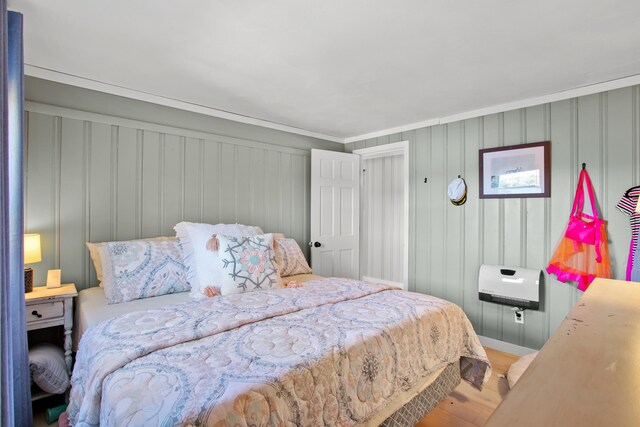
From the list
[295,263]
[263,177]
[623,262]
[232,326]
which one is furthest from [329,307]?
[623,262]

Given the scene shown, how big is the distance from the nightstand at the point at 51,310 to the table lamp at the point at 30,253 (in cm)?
7

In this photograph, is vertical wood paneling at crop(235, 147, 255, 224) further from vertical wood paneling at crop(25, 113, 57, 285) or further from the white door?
vertical wood paneling at crop(25, 113, 57, 285)

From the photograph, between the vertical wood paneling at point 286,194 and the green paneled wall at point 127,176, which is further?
the vertical wood paneling at point 286,194

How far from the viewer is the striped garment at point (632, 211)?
231 centimetres

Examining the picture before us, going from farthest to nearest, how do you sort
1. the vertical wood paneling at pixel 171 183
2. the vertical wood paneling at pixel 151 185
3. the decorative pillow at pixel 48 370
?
the vertical wood paneling at pixel 171 183 → the vertical wood paneling at pixel 151 185 → the decorative pillow at pixel 48 370

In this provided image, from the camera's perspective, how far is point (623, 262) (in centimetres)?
242

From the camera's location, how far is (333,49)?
6.54ft

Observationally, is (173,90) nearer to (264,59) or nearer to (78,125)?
(78,125)

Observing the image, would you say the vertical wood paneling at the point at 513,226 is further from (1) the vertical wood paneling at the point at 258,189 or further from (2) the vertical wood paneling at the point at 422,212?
(1) the vertical wood paneling at the point at 258,189

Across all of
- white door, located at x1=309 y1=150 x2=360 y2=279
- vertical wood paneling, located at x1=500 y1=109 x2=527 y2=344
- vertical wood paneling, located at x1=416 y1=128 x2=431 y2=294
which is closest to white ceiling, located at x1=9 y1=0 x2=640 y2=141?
vertical wood paneling, located at x1=500 y1=109 x2=527 y2=344

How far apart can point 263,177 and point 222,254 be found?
1.45 meters

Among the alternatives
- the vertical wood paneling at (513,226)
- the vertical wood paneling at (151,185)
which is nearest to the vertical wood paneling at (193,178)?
the vertical wood paneling at (151,185)

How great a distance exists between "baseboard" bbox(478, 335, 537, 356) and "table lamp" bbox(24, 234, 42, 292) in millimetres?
3640

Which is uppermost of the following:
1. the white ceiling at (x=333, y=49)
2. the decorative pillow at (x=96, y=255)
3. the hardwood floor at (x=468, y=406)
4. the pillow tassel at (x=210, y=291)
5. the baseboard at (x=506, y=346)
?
the white ceiling at (x=333, y=49)
